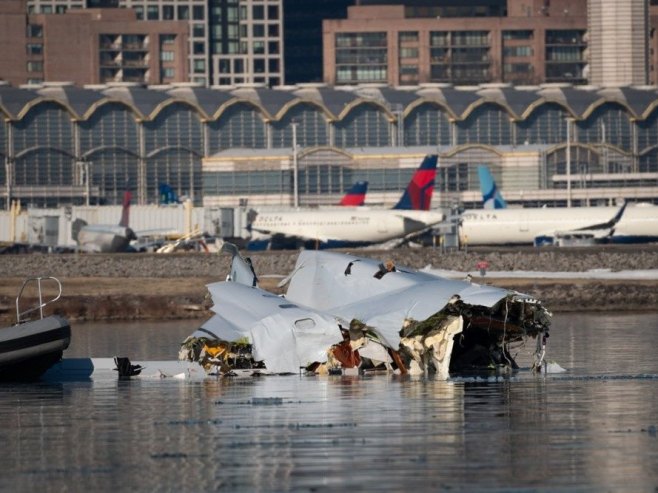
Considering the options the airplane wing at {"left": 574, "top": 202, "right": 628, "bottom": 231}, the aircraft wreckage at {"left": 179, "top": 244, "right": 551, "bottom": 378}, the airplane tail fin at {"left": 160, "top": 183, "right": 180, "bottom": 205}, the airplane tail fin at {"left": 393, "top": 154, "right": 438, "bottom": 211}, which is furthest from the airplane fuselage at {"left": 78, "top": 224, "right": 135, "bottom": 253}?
the aircraft wreckage at {"left": 179, "top": 244, "right": 551, "bottom": 378}

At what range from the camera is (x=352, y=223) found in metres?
141

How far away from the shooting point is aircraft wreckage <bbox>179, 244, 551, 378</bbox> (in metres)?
42.2

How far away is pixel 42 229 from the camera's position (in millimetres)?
153625

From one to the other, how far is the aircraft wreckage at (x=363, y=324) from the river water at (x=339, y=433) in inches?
36.4

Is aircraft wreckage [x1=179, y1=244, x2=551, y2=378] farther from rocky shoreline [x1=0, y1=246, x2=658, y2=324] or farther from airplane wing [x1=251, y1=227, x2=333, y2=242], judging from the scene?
airplane wing [x1=251, y1=227, x2=333, y2=242]

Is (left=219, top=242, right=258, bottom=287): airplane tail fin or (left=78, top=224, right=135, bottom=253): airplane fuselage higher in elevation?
(left=219, top=242, right=258, bottom=287): airplane tail fin

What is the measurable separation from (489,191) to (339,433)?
448ft

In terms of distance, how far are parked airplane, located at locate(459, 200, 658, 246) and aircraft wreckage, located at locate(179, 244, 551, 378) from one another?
310ft

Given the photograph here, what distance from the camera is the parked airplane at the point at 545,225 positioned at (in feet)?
464

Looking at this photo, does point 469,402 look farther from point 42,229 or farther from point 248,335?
point 42,229

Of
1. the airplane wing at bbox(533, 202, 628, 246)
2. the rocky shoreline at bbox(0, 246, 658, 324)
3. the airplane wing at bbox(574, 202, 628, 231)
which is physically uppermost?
the airplane wing at bbox(574, 202, 628, 231)

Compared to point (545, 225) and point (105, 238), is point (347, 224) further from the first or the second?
point (105, 238)

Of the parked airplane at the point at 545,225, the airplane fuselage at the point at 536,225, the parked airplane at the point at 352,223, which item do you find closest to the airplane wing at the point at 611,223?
the parked airplane at the point at 545,225

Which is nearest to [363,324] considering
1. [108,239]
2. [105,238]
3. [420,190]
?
[108,239]
